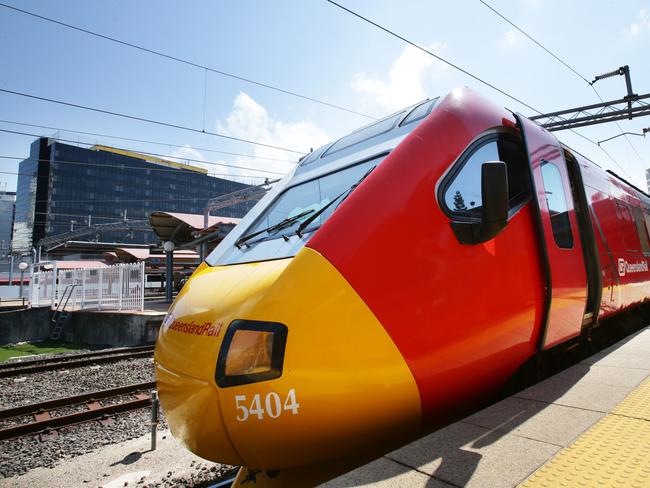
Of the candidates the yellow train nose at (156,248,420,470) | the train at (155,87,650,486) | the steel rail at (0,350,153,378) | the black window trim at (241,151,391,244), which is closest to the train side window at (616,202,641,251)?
the train at (155,87,650,486)

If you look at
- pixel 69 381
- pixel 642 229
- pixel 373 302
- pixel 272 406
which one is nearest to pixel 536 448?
pixel 373 302

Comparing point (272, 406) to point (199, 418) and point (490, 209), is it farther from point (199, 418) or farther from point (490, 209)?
point (490, 209)

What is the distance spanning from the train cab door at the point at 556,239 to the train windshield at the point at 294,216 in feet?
4.96

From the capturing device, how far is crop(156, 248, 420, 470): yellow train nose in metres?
1.95

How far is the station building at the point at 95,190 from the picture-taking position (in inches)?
3054

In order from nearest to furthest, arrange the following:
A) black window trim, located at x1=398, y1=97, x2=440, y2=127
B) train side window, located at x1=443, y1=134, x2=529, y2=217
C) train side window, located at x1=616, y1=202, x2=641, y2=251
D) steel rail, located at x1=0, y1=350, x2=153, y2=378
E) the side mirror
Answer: the side mirror < train side window, located at x1=443, y1=134, x2=529, y2=217 < black window trim, located at x1=398, y1=97, x2=440, y2=127 < train side window, located at x1=616, y1=202, x2=641, y2=251 < steel rail, located at x1=0, y1=350, x2=153, y2=378

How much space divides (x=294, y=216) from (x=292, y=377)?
1611 millimetres

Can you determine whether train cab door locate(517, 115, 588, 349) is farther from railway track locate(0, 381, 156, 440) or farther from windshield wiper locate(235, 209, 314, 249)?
railway track locate(0, 381, 156, 440)

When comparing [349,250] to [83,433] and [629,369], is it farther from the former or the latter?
[83,433]

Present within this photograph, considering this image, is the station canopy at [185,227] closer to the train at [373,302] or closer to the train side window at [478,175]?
the train at [373,302]

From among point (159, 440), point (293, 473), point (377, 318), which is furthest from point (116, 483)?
point (377, 318)

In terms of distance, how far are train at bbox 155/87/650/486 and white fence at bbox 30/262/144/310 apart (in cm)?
1375

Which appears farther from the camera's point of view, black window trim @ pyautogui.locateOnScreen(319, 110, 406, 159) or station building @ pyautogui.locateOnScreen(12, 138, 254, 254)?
station building @ pyautogui.locateOnScreen(12, 138, 254, 254)

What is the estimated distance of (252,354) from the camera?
201 centimetres
